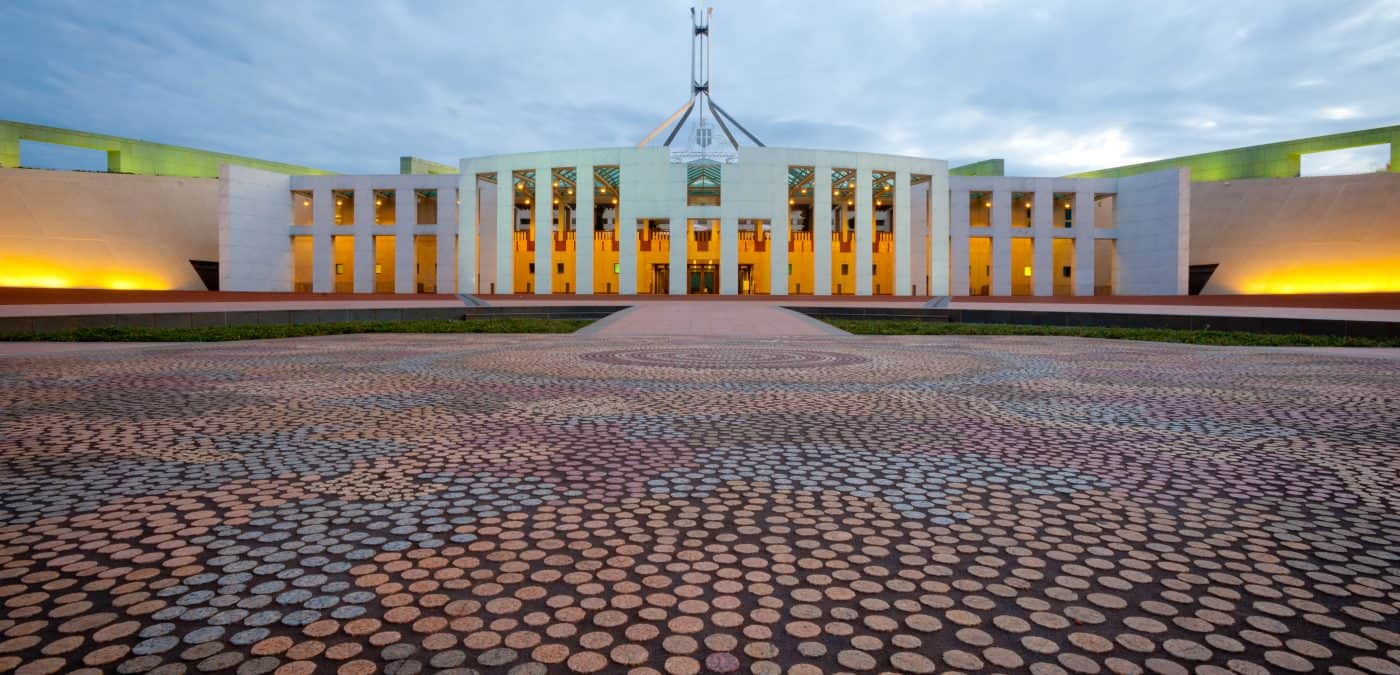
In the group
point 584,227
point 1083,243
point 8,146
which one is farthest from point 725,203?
point 8,146

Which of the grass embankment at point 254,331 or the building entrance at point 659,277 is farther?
the building entrance at point 659,277

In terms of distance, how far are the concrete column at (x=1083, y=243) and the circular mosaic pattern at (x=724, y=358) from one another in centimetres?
4069

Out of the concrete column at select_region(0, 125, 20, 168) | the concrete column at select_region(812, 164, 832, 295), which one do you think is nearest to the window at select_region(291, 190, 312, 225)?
the concrete column at select_region(0, 125, 20, 168)

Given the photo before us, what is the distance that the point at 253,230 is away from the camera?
42.0 m

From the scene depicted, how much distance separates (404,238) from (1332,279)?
53.6 meters

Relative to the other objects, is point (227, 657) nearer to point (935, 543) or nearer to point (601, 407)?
point (935, 543)

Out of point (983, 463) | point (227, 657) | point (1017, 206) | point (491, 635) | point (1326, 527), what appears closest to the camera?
point (227, 657)

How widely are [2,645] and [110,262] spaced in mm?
49844

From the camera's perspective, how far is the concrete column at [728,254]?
42094 millimetres

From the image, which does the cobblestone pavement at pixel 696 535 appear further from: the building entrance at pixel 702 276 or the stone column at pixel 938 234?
the building entrance at pixel 702 276

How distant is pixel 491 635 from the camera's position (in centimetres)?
181

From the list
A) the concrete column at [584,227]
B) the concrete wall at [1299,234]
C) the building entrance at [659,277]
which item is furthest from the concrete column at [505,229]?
the concrete wall at [1299,234]

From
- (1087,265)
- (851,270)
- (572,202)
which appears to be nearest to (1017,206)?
(1087,265)

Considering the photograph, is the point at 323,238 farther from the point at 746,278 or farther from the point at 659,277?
the point at 746,278
